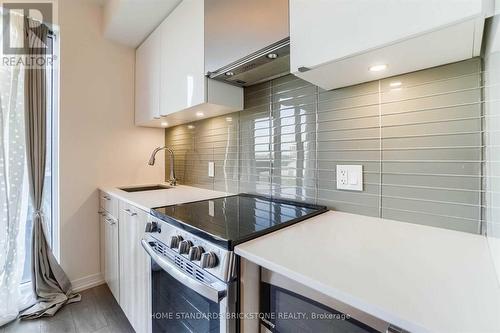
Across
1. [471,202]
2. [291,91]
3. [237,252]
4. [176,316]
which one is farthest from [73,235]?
[471,202]

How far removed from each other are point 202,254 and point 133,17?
183 centimetres

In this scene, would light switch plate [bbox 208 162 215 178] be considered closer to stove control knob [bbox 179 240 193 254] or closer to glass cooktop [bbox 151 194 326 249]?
Answer: glass cooktop [bbox 151 194 326 249]

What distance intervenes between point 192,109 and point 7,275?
5.68 feet

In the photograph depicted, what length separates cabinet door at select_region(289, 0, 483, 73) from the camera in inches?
23.6

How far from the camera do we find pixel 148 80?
1971mm

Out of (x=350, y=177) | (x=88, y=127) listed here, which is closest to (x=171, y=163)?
(x=88, y=127)

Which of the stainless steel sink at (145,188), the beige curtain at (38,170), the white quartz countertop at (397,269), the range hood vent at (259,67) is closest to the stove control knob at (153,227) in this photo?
the white quartz countertop at (397,269)

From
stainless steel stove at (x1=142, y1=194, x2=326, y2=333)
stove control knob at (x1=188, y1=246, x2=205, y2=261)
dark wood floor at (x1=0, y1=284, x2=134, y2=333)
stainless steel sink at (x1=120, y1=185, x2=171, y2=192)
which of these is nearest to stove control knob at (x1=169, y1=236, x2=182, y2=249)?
stainless steel stove at (x1=142, y1=194, x2=326, y2=333)

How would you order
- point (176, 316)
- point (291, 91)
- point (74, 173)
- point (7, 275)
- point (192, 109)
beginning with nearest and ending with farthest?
point (176, 316)
point (291, 91)
point (192, 109)
point (7, 275)
point (74, 173)

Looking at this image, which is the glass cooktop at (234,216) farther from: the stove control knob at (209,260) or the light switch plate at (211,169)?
the light switch plate at (211,169)

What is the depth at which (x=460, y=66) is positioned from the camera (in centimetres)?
81

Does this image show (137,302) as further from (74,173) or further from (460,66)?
(460,66)

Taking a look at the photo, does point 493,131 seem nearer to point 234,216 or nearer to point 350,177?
point 350,177

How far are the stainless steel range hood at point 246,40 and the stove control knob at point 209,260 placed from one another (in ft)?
2.81
